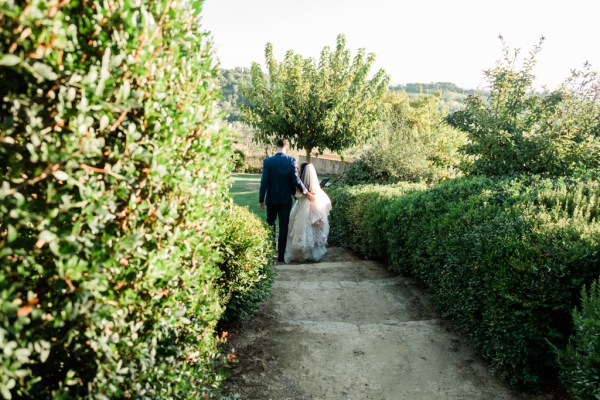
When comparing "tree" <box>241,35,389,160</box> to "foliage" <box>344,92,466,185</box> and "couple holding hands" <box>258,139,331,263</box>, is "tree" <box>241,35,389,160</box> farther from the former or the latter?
"couple holding hands" <box>258,139,331,263</box>

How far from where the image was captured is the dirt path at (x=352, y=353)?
3811mm

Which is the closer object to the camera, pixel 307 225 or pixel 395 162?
pixel 307 225

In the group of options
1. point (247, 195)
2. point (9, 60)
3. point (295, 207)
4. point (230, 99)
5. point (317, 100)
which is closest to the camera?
point (9, 60)

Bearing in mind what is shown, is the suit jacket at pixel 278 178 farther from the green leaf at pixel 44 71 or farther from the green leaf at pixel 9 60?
the green leaf at pixel 9 60

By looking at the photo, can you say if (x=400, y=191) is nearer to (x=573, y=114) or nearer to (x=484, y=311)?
(x=573, y=114)

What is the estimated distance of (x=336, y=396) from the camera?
3.73 metres

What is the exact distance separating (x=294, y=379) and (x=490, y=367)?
2.03m

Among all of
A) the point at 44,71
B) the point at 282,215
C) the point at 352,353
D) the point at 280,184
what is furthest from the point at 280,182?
the point at 44,71

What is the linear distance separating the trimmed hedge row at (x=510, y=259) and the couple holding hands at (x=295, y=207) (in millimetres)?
2539

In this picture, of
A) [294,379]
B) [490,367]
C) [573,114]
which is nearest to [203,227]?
[294,379]

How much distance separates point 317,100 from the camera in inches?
521

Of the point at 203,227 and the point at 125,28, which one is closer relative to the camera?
the point at 125,28

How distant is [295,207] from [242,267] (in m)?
4.74

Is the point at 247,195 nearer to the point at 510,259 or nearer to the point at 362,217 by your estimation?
the point at 362,217
